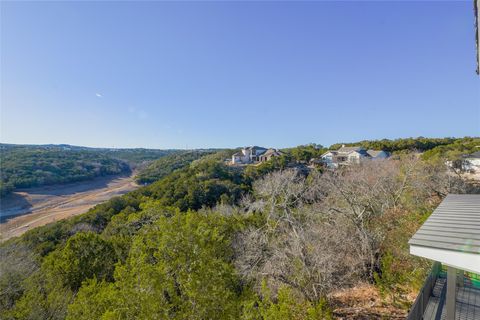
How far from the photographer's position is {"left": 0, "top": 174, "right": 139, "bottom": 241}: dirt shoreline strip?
95.8ft

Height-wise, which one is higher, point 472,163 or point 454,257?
point 454,257

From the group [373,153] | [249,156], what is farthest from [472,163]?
[249,156]

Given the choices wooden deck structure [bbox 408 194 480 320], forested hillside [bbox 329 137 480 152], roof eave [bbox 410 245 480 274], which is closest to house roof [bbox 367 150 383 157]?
forested hillside [bbox 329 137 480 152]

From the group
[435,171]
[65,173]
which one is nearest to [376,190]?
[435,171]

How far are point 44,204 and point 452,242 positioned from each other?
5098 cm

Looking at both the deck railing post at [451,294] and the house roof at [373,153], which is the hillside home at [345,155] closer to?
the house roof at [373,153]

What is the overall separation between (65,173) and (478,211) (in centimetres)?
6530

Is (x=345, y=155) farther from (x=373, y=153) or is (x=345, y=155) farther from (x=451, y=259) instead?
(x=451, y=259)

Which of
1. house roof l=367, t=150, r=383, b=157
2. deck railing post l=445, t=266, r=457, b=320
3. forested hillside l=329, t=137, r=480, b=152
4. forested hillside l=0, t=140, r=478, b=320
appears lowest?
forested hillside l=0, t=140, r=478, b=320

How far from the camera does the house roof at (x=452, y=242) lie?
8.21 feet

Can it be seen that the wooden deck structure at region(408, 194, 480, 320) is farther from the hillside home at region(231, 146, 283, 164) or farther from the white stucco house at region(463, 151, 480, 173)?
the hillside home at region(231, 146, 283, 164)

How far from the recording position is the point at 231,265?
701 cm

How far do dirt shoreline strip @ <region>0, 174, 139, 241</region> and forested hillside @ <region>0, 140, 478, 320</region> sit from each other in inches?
617

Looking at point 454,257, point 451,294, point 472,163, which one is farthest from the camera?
point 472,163
